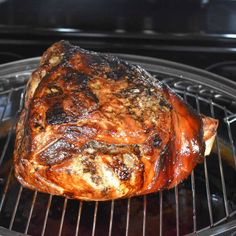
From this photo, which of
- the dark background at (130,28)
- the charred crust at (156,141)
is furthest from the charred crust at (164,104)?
the dark background at (130,28)

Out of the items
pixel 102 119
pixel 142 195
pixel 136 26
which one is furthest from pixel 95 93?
pixel 136 26

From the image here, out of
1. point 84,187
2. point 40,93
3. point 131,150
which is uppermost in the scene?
point 40,93

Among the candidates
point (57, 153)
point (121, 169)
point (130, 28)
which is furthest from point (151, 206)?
point (130, 28)

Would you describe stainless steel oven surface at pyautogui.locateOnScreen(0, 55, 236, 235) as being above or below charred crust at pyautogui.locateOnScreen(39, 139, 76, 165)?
below

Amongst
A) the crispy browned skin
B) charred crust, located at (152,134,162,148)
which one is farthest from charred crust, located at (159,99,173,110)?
charred crust, located at (152,134,162,148)

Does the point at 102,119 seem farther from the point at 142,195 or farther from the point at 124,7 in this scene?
the point at 124,7

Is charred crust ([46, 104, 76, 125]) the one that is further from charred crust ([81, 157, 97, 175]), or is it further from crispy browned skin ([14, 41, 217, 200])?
charred crust ([81, 157, 97, 175])

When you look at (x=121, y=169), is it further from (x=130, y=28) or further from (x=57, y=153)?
(x=130, y=28)
